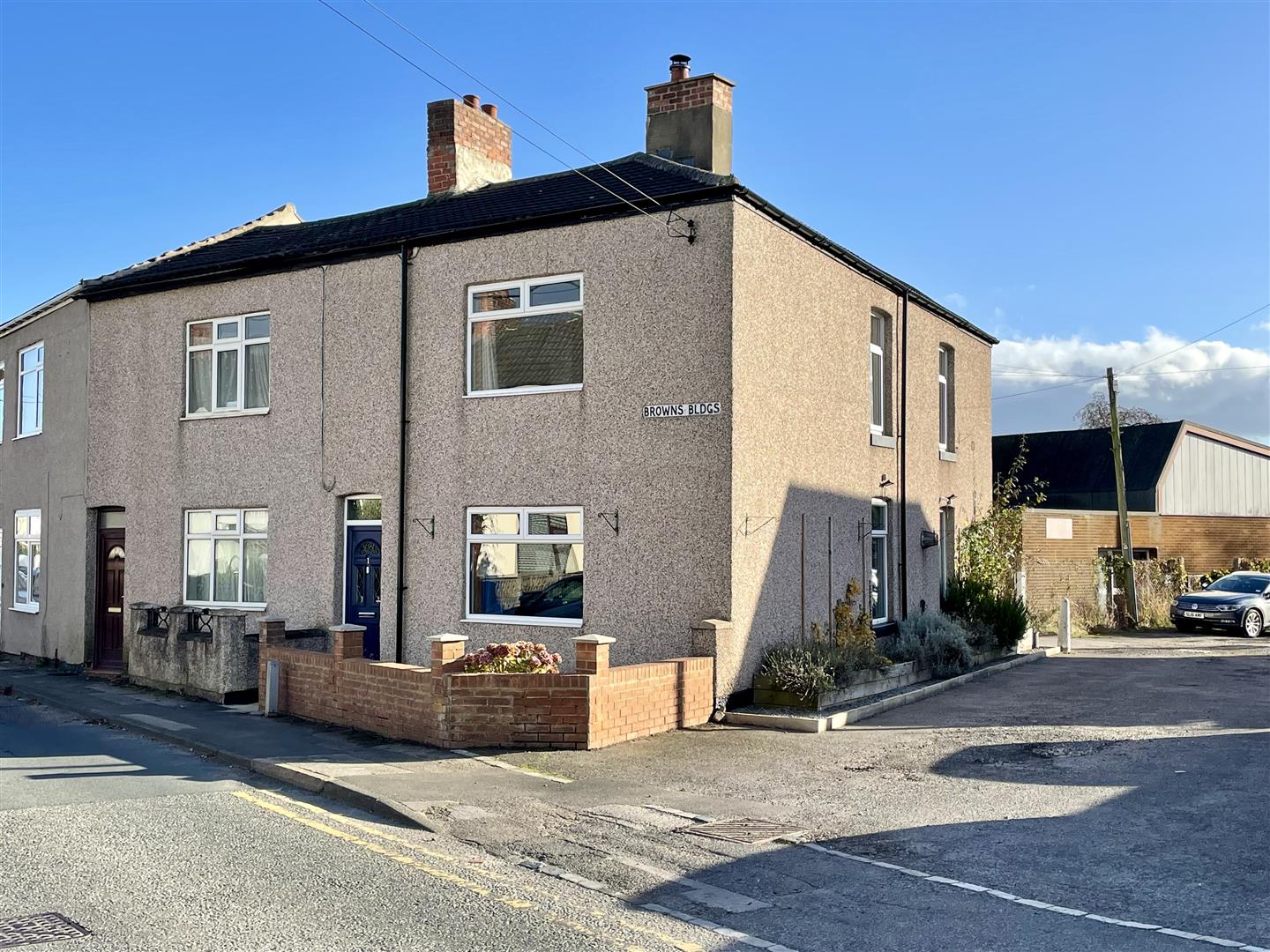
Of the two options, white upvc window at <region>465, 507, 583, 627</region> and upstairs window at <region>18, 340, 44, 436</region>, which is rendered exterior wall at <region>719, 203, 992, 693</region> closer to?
white upvc window at <region>465, 507, 583, 627</region>

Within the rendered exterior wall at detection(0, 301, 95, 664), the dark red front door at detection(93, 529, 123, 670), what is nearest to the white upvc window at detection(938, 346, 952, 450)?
the dark red front door at detection(93, 529, 123, 670)

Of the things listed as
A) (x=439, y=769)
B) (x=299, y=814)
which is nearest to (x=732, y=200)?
(x=439, y=769)

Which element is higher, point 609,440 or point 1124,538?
point 609,440

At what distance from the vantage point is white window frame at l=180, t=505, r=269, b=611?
1620 cm

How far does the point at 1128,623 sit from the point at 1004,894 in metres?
23.1

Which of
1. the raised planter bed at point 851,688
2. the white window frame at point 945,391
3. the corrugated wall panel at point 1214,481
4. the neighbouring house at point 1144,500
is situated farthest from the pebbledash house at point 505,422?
the corrugated wall panel at point 1214,481

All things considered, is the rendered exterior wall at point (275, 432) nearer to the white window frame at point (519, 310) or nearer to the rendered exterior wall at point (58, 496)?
the rendered exterior wall at point (58, 496)

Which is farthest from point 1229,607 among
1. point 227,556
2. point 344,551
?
point 227,556

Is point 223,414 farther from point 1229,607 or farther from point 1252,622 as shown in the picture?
point 1252,622

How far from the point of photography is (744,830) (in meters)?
7.94

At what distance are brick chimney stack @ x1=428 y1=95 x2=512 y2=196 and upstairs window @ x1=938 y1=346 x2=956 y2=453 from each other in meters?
8.80

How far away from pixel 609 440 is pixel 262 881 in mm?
7488

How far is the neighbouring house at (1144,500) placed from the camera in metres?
26.7

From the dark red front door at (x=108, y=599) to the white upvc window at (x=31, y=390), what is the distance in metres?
A: 3.24
